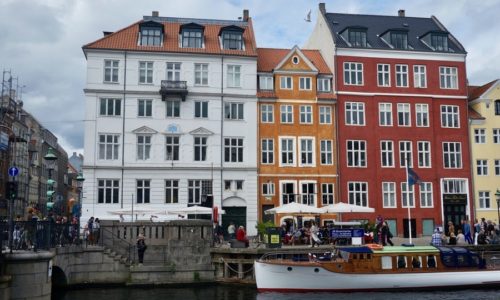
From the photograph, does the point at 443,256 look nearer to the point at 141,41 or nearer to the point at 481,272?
the point at 481,272

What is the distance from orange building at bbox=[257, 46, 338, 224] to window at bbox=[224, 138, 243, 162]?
1662 mm

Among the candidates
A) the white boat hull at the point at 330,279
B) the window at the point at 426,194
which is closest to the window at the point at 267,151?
the window at the point at 426,194

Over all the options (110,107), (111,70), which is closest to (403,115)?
(110,107)

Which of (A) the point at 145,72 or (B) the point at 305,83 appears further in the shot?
(B) the point at 305,83

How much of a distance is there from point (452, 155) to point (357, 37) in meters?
13.3

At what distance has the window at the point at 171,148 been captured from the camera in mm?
44812

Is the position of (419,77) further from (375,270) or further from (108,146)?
(108,146)

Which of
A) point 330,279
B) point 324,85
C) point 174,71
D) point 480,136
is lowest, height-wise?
point 330,279

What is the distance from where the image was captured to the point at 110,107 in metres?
44.5

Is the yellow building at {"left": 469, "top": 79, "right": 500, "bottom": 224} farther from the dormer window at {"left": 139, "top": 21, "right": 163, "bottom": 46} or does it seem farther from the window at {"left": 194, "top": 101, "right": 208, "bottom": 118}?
the dormer window at {"left": 139, "top": 21, "right": 163, "bottom": 46}

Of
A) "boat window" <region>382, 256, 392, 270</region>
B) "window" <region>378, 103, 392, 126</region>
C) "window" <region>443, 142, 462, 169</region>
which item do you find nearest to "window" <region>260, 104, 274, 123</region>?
"window" <region>378, 103, 392, 126</region>

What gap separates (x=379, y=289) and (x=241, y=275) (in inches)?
316

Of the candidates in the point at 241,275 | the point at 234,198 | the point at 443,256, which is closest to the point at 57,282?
the point at 241,275

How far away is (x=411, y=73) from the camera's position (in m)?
49.7
